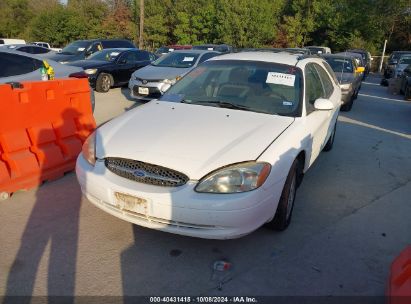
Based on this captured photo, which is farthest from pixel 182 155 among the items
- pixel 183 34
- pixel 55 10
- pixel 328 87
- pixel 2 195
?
pixel 55 10

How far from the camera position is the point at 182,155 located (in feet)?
9.45

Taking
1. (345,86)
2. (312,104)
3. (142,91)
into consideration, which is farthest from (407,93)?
(312,104)

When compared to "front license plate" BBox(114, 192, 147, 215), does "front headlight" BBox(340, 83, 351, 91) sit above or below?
above

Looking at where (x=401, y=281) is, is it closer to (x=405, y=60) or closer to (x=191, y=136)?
(x=191, y=136)

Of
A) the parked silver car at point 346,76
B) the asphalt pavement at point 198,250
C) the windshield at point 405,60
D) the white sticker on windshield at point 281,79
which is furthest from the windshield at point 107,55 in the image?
the windshield at point 405,60

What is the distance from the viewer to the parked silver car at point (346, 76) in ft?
32.7

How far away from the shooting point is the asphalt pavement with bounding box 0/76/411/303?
8.87ft

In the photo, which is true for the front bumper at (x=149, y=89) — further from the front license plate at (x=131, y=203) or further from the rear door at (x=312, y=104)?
the front license plate at (x=131, y=203)

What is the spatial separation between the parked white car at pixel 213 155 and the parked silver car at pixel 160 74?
521 cm

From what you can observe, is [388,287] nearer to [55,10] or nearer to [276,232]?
[276,232]

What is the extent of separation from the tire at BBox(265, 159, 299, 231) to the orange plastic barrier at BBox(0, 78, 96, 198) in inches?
108

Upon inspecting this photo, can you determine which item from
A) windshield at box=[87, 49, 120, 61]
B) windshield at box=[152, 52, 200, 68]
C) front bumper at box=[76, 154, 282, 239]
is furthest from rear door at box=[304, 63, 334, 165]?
windshield at box=[87, 49, 120, 61]

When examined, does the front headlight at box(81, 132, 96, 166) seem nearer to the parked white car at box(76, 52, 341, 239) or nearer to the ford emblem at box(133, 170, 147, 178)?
the parked white car at box(76, 52, 341, 239)

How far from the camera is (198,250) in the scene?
123 inches
